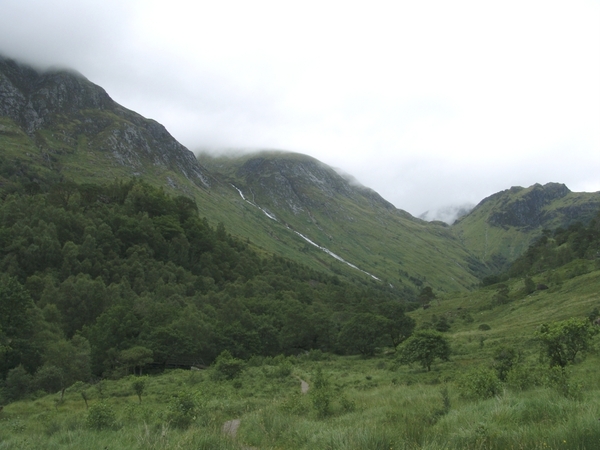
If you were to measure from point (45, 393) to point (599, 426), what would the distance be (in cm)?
4864

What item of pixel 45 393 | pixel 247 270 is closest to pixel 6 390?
pixel 45 393

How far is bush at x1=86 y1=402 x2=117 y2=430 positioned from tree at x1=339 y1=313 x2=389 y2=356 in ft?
193

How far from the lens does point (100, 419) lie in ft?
50.7

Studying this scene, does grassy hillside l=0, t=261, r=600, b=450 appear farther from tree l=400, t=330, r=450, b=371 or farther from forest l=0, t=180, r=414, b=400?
forest l=0, t=180, r=414, b=400

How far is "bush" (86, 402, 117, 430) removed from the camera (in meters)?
15.2

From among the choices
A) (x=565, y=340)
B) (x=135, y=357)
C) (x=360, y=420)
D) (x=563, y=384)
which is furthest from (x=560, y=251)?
(x=360, y=420)

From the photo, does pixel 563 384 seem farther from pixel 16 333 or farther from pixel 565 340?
pixel 16 333

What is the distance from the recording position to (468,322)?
286ft

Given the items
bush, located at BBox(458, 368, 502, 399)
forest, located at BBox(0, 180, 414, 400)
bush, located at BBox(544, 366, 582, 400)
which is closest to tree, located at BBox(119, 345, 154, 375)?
forest, located at BBox(0, 180, 414, 400)

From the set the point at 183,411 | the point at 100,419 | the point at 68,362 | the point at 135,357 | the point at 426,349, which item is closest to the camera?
the point at 100,419

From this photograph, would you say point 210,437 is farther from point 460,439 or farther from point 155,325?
point 155,325

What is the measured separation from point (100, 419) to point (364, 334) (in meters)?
60.3

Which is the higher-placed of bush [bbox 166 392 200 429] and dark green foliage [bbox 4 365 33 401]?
bush [bbox 166 392 200 429]

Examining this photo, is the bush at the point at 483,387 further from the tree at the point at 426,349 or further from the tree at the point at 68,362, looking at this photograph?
the tree at the point at 68,362
